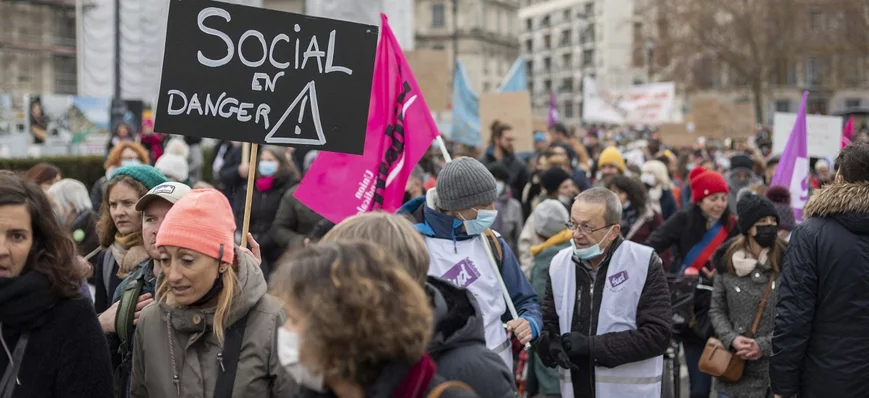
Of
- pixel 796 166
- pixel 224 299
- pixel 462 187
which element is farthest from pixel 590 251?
pixel 796 166

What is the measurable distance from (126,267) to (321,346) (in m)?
2.43

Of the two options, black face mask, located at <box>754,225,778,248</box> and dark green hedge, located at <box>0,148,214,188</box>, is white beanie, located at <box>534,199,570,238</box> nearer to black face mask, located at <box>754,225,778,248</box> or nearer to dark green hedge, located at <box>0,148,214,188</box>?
black face mask, located at <box>754,225,778,248</box>

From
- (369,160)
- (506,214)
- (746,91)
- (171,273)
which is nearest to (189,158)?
(506,214)

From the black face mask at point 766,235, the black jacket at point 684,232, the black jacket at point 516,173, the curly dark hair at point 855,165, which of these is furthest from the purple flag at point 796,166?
the curly dark hair at point 855,165

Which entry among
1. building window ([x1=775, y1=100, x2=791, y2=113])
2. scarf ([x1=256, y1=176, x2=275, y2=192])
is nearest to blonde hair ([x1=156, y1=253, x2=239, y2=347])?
scarf ([x1=256, y1=176, x2=275, y2=192])

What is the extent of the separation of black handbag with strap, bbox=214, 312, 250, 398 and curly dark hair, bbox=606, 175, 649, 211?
5401 mm

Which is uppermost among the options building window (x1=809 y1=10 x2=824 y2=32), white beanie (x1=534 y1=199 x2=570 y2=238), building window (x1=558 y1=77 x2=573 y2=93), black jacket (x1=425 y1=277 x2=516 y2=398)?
building window (x1=558 y1=77 x2=573 y2=93)

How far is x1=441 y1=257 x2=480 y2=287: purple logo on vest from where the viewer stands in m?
4.66

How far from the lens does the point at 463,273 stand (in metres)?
4.68

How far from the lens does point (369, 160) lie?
19.1ft

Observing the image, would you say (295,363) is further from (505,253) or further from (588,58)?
(588,58)

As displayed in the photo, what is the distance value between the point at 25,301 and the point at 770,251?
167 inches

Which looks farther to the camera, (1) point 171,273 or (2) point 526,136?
(2) point 526,136

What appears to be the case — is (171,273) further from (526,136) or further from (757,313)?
(526,136)
